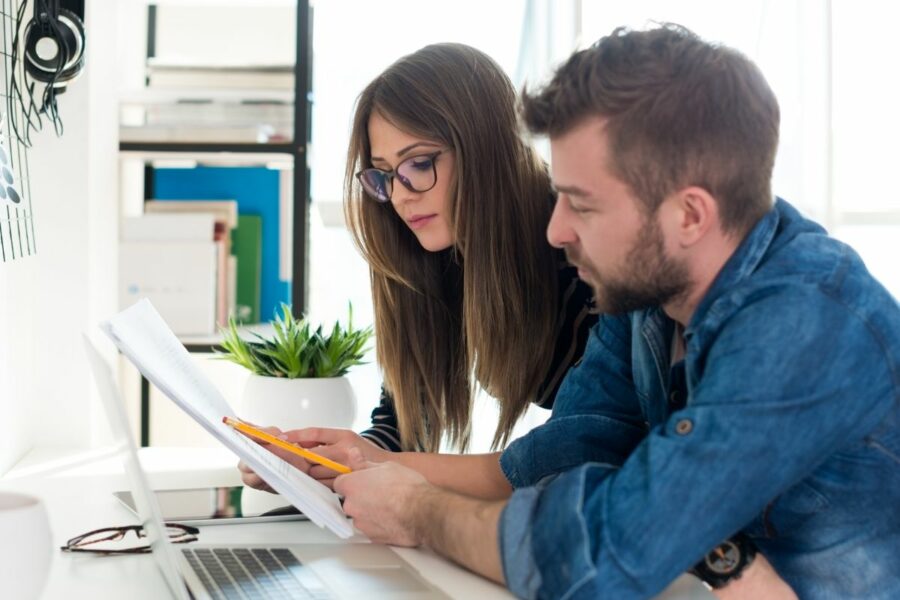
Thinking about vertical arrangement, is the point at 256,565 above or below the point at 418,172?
below

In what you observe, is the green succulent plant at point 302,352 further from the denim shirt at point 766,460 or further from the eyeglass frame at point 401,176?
the denim shirt at point 766,460

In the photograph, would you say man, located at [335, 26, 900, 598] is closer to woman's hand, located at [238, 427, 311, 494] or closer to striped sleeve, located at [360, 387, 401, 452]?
woman's hand, located at [238, 427, 311, 494]

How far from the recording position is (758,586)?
963 mm

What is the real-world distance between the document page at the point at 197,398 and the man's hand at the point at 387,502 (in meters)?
0.02

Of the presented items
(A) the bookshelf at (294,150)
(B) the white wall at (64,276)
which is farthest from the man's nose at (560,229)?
(A) the bookshelf at (294,150)

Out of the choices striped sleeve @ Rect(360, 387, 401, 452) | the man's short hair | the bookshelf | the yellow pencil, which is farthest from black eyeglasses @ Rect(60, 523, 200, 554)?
the bookshelf

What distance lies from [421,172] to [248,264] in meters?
1.34

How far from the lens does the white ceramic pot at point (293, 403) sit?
1.61 m

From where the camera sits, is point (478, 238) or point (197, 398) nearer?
point (197, 398)

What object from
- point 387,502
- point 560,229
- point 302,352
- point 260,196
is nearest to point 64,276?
point 302,352

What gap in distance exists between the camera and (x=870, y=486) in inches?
38.3

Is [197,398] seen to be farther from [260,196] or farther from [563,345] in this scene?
[260,196]

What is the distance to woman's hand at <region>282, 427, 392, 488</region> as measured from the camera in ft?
4.23

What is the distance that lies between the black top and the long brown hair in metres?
0.02
